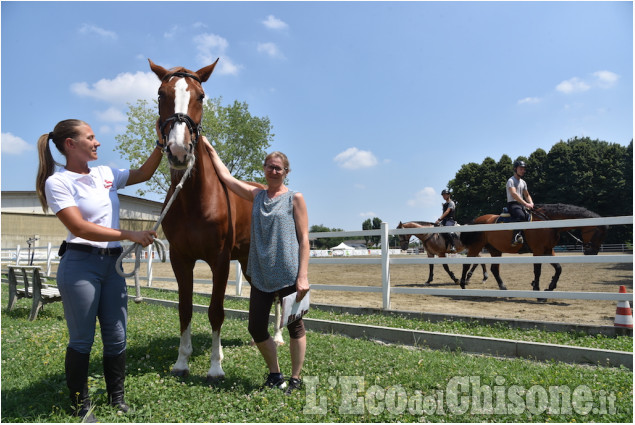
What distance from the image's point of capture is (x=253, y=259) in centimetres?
360

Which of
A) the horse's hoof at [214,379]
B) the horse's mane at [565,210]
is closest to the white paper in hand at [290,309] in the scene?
the horse's hoof at [214,379]

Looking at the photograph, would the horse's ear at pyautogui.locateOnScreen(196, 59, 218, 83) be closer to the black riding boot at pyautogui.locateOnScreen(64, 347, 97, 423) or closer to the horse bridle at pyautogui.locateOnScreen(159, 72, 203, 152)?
the horse bridle at pyautogui.locateOnScreen(159, 72, 203, 152)

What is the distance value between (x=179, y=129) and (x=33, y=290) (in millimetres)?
5963

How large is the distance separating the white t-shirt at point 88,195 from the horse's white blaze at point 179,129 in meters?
0.54

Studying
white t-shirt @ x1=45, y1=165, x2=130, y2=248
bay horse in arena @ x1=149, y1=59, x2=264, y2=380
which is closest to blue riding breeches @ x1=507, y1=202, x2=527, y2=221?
bay horse in arena @ x1=149, y1=59, x2=264, y2=380

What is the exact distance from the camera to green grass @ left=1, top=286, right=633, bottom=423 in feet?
10.1

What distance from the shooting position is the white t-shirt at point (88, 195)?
2801 millimetres

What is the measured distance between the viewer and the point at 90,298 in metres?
2.90

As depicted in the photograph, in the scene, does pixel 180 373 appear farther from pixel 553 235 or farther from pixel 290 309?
pixel 553 235

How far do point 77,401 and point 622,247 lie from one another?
45.8m

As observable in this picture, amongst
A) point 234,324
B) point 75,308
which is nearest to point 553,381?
point 75,308

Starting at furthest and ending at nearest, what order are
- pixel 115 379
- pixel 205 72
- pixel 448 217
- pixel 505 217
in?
pixel 448 217
pixel 505 217
pixel 205 72
pixel 115 379

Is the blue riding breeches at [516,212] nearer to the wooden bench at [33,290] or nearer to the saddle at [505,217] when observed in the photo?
the saddle at [505,217]

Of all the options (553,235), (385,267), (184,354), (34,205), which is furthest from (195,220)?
(34,205)
